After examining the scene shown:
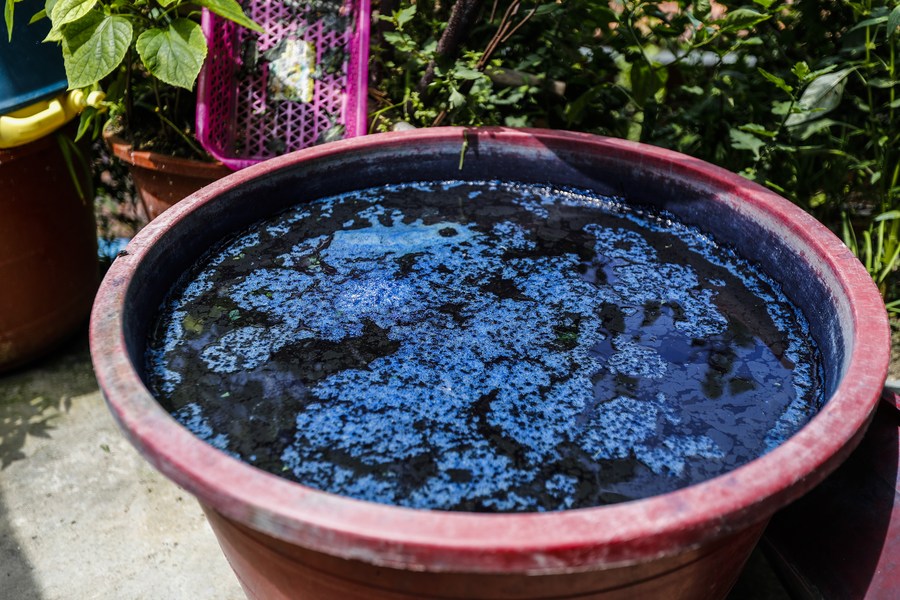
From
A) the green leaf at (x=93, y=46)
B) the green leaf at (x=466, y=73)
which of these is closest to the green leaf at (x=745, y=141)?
the green leaf at (x=466, y=73)

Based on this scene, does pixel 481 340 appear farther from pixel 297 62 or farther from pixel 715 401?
pixel 297 62

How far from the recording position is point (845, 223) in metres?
2.21

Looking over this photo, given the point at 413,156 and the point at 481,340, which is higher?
the point at 413,156

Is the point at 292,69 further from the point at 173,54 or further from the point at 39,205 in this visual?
the point at 39,205

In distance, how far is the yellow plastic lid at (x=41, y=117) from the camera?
1.75m

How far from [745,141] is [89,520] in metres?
1.94

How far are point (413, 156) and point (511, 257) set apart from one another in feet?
1.14

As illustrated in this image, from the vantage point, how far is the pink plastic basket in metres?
2.12

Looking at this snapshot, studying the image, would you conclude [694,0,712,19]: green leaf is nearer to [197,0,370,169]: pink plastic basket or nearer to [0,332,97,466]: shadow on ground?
[197,0,370,169]: pink plastic basket

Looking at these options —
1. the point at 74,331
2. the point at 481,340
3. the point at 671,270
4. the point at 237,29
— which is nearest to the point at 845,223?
the point at 671,270

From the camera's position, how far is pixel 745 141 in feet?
6.86

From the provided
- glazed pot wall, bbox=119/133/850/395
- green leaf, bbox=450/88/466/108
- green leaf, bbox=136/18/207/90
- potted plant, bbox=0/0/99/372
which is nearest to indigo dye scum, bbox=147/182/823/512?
glazed pot wall, bbox=119/133/850/395

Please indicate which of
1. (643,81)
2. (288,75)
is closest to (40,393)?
(288,75)

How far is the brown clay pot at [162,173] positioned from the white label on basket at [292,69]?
1.14 ft
